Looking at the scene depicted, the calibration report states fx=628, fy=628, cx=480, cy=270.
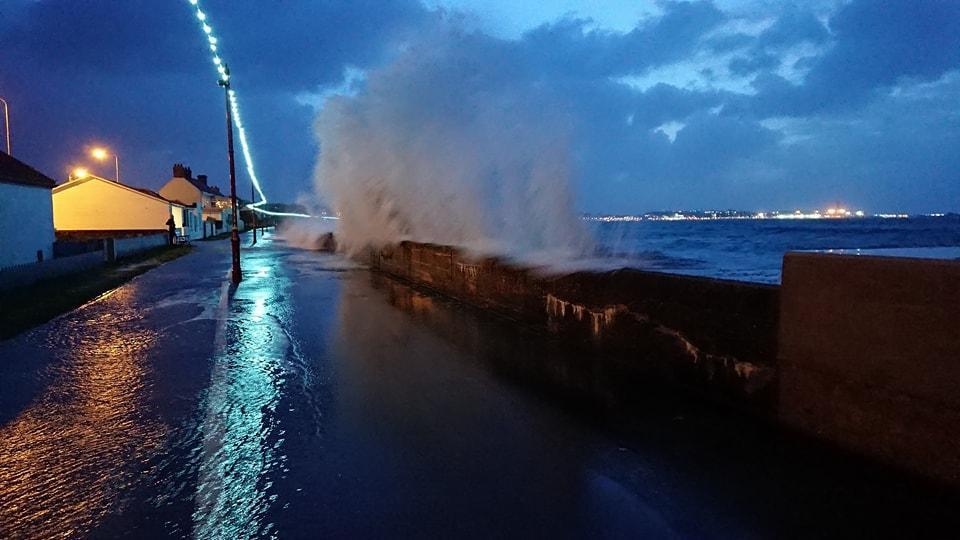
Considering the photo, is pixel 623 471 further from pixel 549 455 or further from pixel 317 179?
pixel 317 179

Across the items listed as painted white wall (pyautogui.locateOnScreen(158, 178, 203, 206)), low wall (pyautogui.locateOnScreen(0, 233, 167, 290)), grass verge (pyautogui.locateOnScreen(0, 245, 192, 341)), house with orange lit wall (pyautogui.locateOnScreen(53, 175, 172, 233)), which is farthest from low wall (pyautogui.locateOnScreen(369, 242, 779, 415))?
painted white wall (pyautogui.locateOnScreen(158, 178, 203, 206))

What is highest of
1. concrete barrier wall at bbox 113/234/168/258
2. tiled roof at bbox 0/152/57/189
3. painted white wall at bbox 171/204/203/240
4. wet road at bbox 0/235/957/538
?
tiled roof at bbox 0/152/57/189

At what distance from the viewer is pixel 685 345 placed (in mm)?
5852

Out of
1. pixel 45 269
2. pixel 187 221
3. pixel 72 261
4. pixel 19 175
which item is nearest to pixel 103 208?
pixel 187 221

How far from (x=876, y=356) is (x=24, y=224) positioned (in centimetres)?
2757

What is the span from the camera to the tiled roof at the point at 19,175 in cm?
2244

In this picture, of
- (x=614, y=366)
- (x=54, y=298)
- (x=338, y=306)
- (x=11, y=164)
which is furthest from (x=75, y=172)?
(x=614, y=366)

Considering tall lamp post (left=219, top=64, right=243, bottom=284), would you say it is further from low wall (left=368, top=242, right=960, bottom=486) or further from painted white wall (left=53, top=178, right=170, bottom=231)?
painted white wall (left=53, top=178, right=170, bottom=231)

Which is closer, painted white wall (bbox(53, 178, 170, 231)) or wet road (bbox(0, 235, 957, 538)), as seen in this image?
wet road (bbox(0, 235, 957, 538))

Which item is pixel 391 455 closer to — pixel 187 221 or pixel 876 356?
pixel 876 356

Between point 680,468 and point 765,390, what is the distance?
1.25m

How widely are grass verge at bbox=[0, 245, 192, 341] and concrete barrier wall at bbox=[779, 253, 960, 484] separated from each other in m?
10.1

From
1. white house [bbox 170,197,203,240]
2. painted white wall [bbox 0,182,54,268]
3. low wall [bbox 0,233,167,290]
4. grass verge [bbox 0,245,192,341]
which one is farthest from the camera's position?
white house [bbox 170,197,203,240]

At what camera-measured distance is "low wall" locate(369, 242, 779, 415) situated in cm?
504
